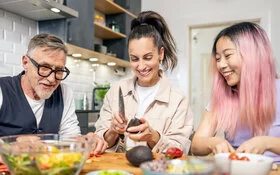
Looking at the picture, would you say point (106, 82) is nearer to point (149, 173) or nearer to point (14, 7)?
point (14, 7)

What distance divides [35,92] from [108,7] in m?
2.86

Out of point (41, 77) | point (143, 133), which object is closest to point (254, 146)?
point (143, 133)

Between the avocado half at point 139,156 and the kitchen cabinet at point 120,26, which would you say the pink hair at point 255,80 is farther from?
the kitchen cabinet at point 120,26

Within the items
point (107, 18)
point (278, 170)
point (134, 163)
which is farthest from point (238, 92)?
point (107, 18)

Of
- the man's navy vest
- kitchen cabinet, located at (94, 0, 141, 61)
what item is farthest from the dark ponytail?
kitchen cabinet, located at (94, 0, 141, 61)

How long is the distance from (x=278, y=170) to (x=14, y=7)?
8.38 feet

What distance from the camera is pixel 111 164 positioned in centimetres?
116

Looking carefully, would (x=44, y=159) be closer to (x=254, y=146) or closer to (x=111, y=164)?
(x=111, y=164)

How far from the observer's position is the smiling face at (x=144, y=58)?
182cm

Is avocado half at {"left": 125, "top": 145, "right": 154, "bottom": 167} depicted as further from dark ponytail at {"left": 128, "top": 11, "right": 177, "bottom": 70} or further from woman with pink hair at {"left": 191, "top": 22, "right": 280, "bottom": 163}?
dark ponytail at {"left": 128, "top": 11, "right": 177, "bottom": 70}

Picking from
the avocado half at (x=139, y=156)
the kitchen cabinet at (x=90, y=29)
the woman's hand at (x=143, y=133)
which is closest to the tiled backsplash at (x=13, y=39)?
the kitchen cabinet at (x=90, y=29)

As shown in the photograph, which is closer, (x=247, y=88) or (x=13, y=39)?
(x=247, y=88)

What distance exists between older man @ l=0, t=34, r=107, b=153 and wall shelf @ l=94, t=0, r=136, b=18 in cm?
250

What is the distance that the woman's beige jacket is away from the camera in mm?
1725
